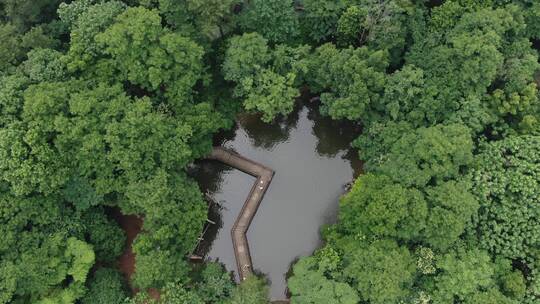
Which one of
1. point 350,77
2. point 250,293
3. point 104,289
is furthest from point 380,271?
point 104,289

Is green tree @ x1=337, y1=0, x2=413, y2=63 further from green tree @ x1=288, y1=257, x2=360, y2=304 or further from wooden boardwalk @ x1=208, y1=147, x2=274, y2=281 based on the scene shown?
green tree @ x1=288, y1=257, x2=360, y2=304

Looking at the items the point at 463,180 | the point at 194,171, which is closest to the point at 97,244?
the point at 194,171

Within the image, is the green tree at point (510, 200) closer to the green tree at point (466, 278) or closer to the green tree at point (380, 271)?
the green tree at point (466, 278)

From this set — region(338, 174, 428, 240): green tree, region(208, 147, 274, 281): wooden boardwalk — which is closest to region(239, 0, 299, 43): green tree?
region(208, 147, 274, 281): wooden boardwalk

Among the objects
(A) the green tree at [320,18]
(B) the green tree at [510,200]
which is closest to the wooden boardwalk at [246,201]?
(A) the green tree at [320,18]

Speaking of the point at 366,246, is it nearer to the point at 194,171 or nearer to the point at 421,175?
the point at 421,175

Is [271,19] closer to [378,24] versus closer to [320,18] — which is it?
[320,18]
